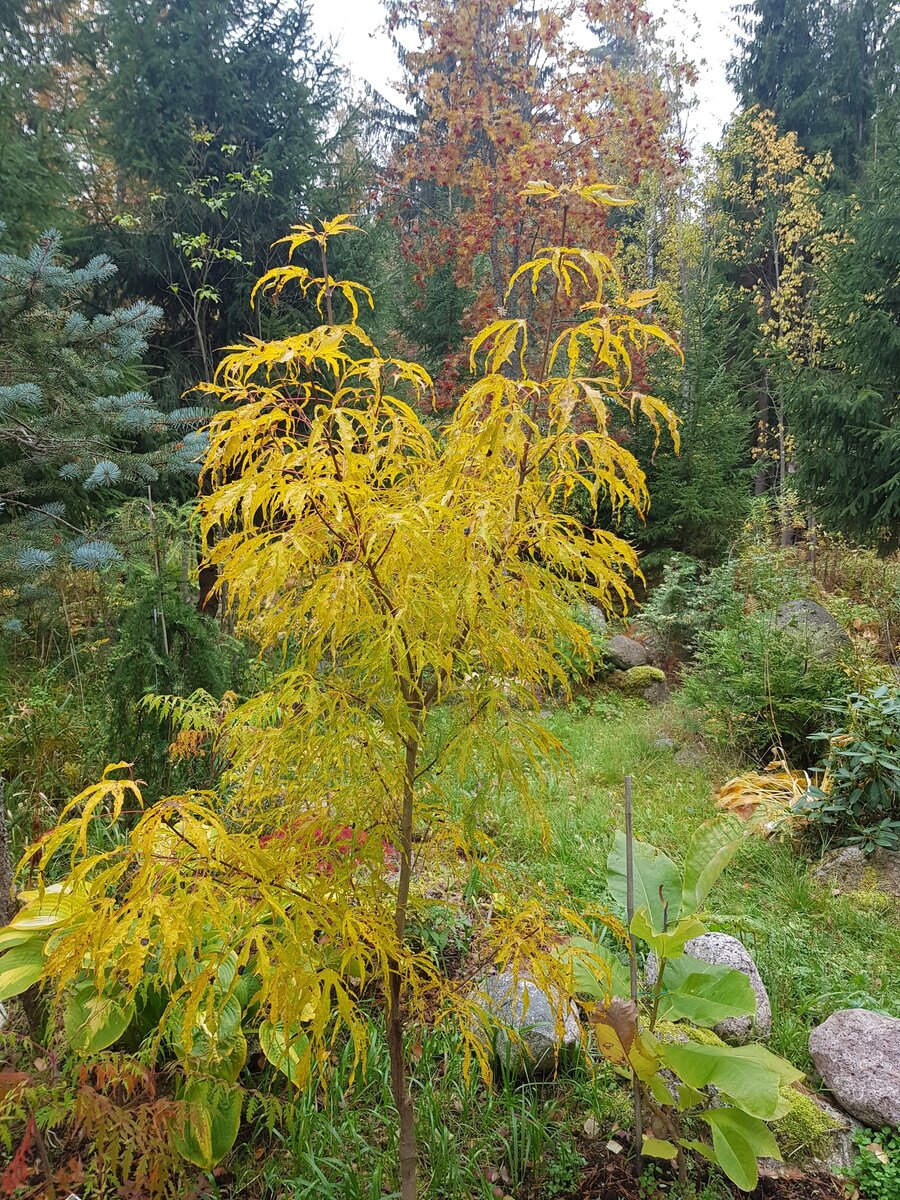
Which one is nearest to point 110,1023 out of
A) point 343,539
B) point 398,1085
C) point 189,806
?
point 398,1085

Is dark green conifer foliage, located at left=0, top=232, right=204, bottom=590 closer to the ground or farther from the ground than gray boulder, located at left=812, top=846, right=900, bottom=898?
farther from the ground

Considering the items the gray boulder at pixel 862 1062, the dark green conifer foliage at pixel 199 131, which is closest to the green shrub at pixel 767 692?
the gray boulder at pixel 862 1062

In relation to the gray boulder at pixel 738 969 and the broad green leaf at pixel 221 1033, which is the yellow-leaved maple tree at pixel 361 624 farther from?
the gray boulder at pixel 738 969

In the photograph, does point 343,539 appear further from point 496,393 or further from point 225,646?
point 225,646

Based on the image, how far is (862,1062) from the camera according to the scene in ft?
6.33

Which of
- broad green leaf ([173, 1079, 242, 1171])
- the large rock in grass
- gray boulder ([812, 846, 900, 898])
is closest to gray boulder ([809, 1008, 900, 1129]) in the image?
gray boulder ([812, 846, 900, 898])

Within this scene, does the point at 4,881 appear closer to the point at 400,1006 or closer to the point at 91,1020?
the point at 91,1020

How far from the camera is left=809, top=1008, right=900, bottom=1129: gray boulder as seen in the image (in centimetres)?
187

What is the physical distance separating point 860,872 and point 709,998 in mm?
1829

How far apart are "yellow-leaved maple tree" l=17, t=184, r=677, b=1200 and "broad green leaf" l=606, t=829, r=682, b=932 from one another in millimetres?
788

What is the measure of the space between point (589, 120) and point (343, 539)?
776 cm

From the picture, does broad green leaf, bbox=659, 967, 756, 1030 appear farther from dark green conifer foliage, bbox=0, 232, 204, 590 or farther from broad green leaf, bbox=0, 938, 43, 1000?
dark green conifer foliage, bbox=0, 232, 204, 590

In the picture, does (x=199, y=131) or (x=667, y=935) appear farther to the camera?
(x=199, y=131)

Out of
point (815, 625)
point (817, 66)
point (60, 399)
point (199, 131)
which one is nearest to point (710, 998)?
point (60, 399)
